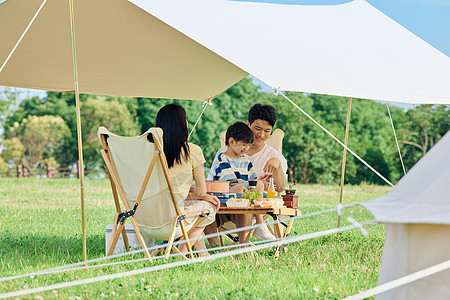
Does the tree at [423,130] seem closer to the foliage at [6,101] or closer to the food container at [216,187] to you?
the foliage at [6,101]

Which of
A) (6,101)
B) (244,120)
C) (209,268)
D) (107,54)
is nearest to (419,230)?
(209,268)

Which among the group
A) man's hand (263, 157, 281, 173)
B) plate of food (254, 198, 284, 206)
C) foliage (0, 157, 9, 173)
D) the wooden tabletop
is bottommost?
foliage (0, 157, 9, 173)

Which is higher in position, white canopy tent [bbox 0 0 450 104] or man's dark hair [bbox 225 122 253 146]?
white canopy tent [bbox 0 0 450 104]

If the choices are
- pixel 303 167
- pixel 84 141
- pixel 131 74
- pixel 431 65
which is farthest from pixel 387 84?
pixel 84 141

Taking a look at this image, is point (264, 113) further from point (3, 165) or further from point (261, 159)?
point (3, 165)

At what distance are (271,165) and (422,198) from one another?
2.39 meters

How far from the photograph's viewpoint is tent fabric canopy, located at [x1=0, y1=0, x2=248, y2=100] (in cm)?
422

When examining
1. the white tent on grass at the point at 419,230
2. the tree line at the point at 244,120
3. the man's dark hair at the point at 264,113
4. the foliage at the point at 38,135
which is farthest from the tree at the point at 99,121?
the white tent on grass at the point at 419,230

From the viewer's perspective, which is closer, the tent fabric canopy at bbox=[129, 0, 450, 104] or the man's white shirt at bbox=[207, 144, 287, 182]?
the tent fabric canopy at bbox=[129, 0, 450, 104]

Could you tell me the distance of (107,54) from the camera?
5.21m

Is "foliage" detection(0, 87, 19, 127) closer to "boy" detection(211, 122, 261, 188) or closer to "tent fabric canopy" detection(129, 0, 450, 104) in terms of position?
"tent fabric canopy" detection(129, 0, 450, 104)

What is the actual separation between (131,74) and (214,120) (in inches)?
637

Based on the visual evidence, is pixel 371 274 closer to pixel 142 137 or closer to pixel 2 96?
pixel 142 137

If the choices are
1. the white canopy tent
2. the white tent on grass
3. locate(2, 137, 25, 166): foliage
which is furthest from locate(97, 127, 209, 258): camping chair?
locate(2, 137, 25, 166): foliage
